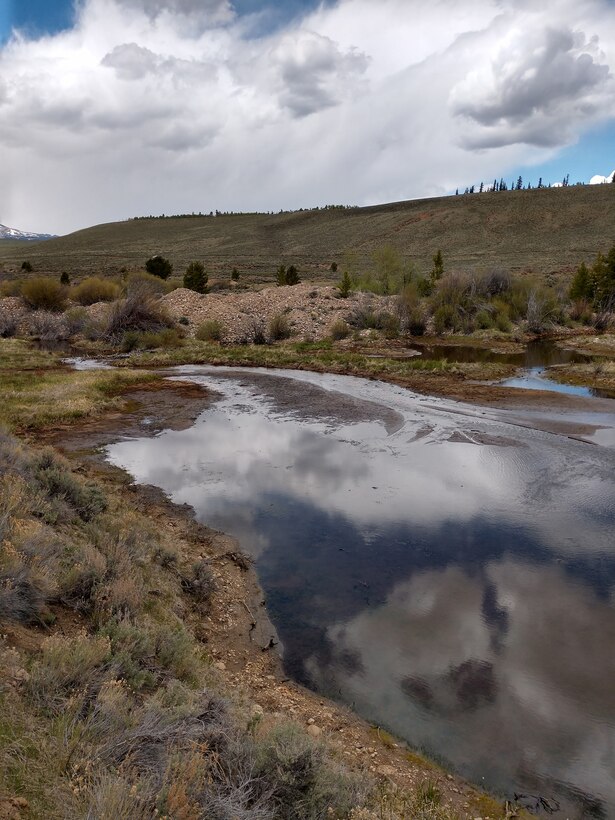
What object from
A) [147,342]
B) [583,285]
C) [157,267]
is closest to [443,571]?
[147,342]

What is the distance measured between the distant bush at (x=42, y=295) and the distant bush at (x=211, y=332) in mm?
14705

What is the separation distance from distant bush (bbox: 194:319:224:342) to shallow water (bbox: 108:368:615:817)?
65.6ft

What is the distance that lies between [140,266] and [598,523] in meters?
77.4

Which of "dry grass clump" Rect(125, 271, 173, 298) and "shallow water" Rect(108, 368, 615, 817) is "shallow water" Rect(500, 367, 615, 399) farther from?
"dry grass clump" Rect(125, 271, 173, 298)

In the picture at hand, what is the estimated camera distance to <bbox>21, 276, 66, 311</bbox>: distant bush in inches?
1695

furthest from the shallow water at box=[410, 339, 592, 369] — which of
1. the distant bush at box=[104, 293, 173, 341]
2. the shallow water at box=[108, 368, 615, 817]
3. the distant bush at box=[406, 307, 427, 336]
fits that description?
the distant bush at box=[104, 293, 173, 341]

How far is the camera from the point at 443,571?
28.4 ft

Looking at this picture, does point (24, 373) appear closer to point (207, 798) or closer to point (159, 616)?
point (159, 616)

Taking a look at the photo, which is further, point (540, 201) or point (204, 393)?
point (540, 201)

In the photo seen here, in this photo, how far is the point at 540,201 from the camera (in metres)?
102

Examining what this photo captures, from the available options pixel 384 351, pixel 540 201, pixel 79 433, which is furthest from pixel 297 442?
pixel 540 201

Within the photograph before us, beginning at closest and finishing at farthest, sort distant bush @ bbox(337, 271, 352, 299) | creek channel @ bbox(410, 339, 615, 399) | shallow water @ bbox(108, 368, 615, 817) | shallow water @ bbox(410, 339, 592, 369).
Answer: shallow water @ bbox(108, 368, 615, 817), creek channel @ bbox(410, 339, 615, 399), shallow water @ bbox(410, 339, 592, 369), distant bush @ bbox(337, 271, 352, 299)

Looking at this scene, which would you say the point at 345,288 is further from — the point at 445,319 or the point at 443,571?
the point at 443,571

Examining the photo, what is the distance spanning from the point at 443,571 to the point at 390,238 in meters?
98.1
